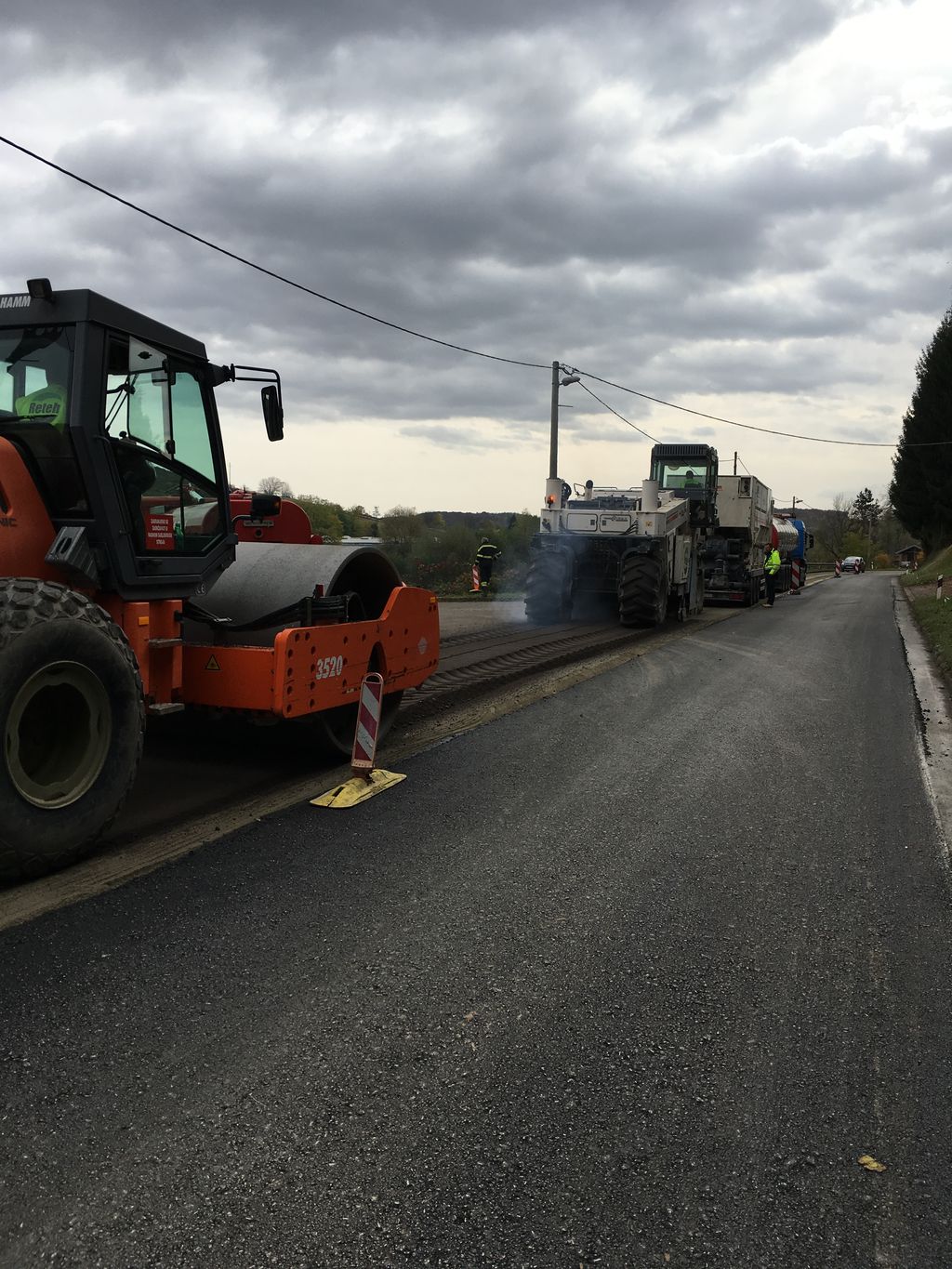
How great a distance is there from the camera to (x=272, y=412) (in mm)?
5559

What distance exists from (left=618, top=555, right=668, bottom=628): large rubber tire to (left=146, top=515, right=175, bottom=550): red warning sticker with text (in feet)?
35.9

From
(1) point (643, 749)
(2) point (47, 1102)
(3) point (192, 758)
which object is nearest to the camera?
(2) point (47, 1102)

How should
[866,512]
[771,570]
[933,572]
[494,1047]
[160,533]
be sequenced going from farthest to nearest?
[866,512]
[933,572]
[771,570]
[160,533]
[494,1047]

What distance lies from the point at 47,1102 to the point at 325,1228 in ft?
3.11

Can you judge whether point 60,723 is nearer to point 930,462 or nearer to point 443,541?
point 443,541

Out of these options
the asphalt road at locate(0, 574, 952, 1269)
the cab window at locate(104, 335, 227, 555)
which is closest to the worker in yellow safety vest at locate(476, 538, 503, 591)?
the cab window at locate(104, 335, 227, 555)

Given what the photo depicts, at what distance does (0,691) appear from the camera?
12.3 ft

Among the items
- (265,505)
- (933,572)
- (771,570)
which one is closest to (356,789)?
(265,505)

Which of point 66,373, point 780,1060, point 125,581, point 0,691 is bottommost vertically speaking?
point 780,1060

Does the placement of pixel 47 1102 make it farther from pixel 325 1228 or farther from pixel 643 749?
pixel 643 749

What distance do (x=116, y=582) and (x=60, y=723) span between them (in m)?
0.81

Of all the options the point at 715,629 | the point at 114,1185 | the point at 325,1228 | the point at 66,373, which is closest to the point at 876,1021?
the point at 325,1228

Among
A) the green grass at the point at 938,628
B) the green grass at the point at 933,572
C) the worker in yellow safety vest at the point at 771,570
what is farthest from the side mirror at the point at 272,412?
the green grass at the point at 933,572

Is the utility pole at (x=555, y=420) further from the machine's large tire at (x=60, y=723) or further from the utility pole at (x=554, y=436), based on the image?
the machine's large tire at (x=60, y=723)
